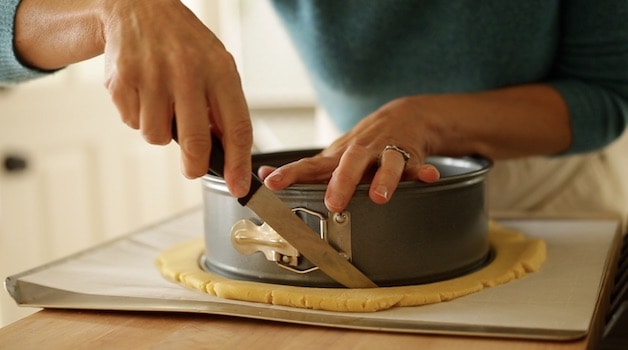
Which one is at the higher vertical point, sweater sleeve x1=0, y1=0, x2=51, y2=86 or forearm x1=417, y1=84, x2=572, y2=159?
sweater sleeve x1=0, y1=0, x2=51, y2=86

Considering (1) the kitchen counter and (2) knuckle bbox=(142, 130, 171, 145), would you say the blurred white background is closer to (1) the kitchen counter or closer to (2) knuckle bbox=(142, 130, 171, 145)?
(1) the kitchen counter

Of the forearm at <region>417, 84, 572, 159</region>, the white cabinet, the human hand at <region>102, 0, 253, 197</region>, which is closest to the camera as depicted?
the human hand at <region>102, 0, 253, 197</region>

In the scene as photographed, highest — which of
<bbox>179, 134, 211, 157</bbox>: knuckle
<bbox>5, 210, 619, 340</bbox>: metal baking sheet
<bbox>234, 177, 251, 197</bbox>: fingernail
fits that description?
<bbox>179, 134, 211, 157</bbox>: knuckle

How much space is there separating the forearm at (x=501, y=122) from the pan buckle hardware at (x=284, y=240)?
10.0 inches

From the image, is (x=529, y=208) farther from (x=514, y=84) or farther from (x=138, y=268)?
(x=138, y=268)

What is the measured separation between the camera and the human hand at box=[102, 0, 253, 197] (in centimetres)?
67

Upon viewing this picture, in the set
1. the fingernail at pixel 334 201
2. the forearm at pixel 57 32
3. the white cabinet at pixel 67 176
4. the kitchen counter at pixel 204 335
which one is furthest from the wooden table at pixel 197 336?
the white cabinet at pixel 67 176

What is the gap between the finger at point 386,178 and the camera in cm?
76

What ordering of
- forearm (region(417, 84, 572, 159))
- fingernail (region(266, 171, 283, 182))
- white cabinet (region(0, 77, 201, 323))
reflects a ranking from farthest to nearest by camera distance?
1. white cabinet (region(0, 77, 201, 323))
2. forearm (region(417, 84, 572, 159))
3. fingernail (region(266, 171, 283, 182))

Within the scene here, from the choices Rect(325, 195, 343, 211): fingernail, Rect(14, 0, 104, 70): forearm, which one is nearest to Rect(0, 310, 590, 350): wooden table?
Rect(325, 195, 343, 211): fingernail

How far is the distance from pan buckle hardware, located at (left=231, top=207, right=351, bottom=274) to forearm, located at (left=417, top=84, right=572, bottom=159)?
255 millimetres

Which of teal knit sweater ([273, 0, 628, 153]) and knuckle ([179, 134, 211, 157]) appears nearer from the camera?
knuckle ([179, 134, 211, 157])

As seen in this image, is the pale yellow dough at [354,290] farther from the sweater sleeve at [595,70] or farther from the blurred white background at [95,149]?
the blurred white background at [95,149]

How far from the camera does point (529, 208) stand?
137 cm
